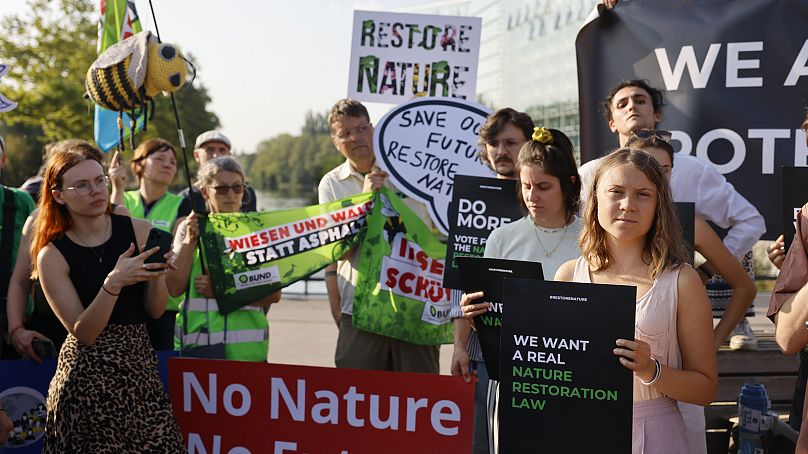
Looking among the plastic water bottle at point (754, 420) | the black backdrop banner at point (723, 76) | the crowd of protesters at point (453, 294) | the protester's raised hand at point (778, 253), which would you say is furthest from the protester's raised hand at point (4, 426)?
the plastic water bottle at point (754, 420)

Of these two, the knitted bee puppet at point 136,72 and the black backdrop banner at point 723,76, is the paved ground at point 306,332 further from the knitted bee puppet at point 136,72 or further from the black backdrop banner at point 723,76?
the knitted bee puppet at point 136,72

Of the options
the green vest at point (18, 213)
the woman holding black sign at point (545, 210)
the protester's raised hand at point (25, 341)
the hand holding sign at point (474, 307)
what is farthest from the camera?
the green vest at point (18, 213)

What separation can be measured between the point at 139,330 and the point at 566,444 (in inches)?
78.4

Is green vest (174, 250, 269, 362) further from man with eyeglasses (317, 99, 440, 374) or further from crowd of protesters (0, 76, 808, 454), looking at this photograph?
man with eyeglasses (317, 99, 440, 374)

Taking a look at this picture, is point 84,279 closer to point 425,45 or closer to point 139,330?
point 139,330

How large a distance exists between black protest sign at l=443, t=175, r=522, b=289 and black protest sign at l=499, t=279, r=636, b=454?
4.08ft

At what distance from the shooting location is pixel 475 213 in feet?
12.8

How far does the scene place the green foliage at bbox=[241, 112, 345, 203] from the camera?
52.0 m

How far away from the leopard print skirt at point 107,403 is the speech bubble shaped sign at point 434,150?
1.79 metres

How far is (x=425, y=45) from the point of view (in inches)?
207

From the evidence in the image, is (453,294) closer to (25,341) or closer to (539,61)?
(25,341)

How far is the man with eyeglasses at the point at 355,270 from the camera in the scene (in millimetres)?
4781

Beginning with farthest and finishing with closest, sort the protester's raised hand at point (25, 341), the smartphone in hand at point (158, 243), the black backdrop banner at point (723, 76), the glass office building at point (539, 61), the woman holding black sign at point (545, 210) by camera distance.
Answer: the glass office building at point (539, 61)
the black backdrop banner at point (723, 76)
the protester's raised hand at point (25, 341)
the smartphone in hand at point (158, 243)
the woman holding black sign at point (545, 210)

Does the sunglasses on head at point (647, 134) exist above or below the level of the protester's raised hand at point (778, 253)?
above
